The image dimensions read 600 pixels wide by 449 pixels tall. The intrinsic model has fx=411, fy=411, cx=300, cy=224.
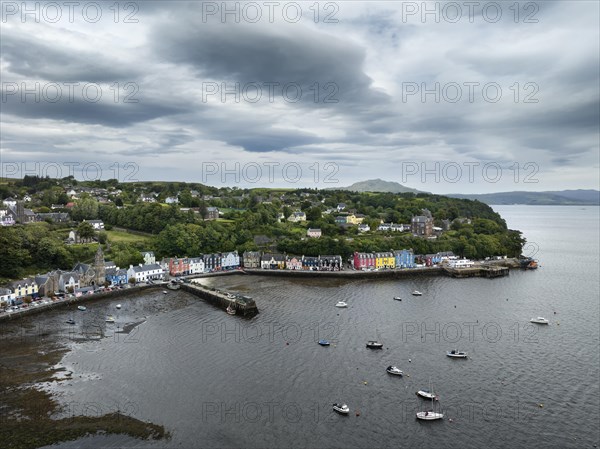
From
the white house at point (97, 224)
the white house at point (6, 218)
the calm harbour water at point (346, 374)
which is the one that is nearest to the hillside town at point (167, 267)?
the calm harbour water at point (346, 374)

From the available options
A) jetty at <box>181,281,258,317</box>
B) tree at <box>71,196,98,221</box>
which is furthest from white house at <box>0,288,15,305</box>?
tree at <box>71,196,98,221</box>

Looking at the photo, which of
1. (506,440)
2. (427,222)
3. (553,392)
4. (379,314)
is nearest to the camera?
(506,440)

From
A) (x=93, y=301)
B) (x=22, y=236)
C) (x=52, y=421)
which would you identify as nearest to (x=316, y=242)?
(x=93, y=301)

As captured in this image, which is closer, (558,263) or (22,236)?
(22,236)

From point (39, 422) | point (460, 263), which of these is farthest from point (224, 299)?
point (460, 263)

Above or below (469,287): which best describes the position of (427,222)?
above

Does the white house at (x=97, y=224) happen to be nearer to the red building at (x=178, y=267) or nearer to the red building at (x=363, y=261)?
the red building at (x=178, y=267)

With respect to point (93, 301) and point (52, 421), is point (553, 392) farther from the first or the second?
point (93, 301)
